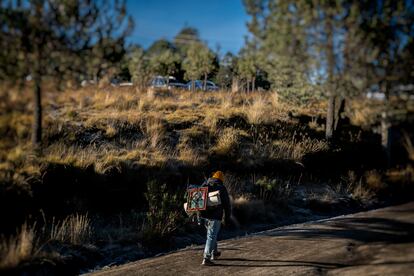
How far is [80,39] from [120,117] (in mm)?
9731

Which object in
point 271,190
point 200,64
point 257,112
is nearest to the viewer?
point 271,190

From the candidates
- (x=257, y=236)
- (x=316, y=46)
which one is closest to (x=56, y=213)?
(x=257, y=236)

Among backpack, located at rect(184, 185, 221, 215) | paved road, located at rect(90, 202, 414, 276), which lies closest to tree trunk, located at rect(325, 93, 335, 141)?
paved road, located at rect(90, 202, 414, 276)

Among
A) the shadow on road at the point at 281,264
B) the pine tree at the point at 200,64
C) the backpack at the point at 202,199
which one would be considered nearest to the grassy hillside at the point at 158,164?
the backpack at the point at 202,199

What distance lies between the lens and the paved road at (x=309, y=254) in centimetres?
779

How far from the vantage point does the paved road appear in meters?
7.79

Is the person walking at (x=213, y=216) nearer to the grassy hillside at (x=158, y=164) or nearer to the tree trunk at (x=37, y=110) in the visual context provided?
the grassy hillside at (x=158, y=164)

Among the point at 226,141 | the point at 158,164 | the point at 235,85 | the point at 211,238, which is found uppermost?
the point at 235,85

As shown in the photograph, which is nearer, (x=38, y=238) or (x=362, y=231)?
(x=38, y=238)

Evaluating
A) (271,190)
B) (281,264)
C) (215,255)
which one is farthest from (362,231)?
(215,255)

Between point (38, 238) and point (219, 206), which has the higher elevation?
point (219, 206)

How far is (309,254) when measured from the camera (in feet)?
28.9

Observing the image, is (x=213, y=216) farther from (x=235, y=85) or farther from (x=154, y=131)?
(x=235, y=85)

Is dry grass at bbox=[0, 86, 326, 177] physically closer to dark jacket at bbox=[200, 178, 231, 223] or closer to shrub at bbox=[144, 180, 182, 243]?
shrub at bbox=[144, 180, 182, 243]
